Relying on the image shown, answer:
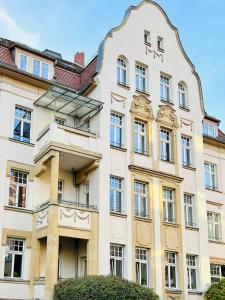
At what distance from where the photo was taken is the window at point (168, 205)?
25397 mm

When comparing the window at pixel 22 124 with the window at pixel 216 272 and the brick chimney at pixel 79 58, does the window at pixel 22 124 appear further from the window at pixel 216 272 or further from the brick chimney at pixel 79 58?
the window at pixel 216 272

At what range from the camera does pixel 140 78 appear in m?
27.3

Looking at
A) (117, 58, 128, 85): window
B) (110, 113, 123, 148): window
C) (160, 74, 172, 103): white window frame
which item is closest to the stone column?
(110, 113, 123, 148): window

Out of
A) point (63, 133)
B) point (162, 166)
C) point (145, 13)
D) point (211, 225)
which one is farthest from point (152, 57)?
point (211, 225)

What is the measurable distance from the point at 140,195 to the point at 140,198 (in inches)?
6.2

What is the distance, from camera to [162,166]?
2592 centimetres

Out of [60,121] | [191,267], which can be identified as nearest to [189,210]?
[191,267]

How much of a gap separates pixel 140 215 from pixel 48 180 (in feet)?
16.7

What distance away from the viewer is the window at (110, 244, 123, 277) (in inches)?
885

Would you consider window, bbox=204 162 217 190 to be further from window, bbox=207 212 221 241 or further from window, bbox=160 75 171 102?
window, bbox=160 75 171 102

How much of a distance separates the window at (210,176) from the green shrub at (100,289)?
12.7 m

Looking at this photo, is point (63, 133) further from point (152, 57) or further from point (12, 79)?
point (152, 57)

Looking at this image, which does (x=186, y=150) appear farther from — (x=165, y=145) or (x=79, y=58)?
(x=79, y=58)

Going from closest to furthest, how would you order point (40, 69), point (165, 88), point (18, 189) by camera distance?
point (18, 189) → point (40, 69) → point (165, 88)
